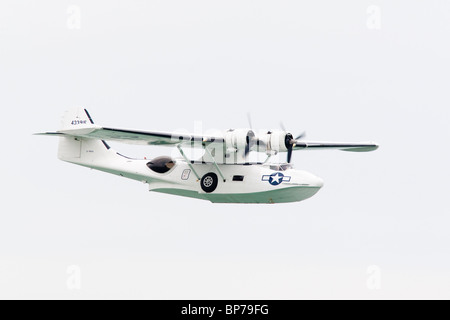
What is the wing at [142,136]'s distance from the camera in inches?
1155

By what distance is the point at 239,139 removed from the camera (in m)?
30.5

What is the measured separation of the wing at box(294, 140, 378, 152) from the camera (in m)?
33.9

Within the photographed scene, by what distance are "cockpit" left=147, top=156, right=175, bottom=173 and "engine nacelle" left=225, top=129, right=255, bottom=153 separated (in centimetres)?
258

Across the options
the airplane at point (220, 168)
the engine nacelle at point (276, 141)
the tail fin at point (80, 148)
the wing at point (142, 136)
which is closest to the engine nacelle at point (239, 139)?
the airplane at point (220, 168)

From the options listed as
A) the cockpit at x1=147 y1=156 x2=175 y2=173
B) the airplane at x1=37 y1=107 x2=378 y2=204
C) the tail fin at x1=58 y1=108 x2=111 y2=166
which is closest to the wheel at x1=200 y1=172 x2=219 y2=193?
the airplane at x1=37 y1=107 x2=378 y2=204

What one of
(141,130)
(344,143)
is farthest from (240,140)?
(344,143)

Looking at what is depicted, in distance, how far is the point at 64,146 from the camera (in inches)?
1324

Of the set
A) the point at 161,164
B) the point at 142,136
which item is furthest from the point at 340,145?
the point at 142,136

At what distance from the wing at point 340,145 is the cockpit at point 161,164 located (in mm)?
4875

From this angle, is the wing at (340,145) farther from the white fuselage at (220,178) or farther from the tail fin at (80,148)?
the tail fin at (80,148)

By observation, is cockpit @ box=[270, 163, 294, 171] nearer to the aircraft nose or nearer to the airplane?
the airplane

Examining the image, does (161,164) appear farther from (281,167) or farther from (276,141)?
(281,167)

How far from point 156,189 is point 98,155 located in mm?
2900

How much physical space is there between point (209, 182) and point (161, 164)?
220 cm
